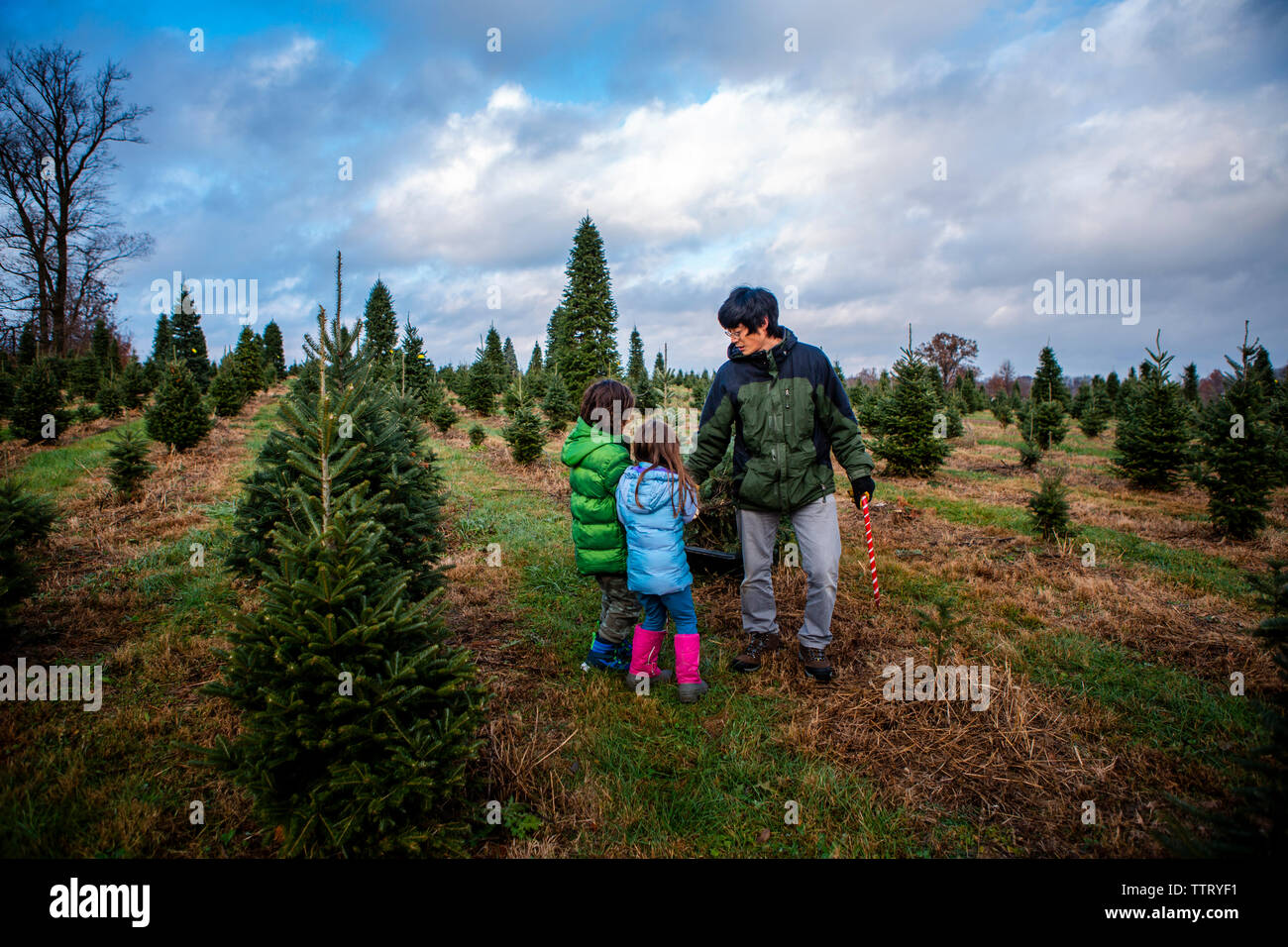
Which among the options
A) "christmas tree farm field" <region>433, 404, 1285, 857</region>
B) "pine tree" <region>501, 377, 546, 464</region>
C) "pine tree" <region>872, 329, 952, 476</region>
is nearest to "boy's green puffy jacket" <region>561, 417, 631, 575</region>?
"christmas tree farm field" <region>433, 404, 1285, 857</region>

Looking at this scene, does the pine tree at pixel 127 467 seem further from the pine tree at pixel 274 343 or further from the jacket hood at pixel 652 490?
the pine tree at pixel 274 343

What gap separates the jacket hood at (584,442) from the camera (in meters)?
4.05

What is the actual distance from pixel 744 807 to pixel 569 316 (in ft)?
110

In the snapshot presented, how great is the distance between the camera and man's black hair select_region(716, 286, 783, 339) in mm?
4141

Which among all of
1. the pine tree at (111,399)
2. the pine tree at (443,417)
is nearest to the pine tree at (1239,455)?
the pine tree at (443,417)

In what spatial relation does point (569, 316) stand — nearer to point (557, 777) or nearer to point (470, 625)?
point (470, 625)

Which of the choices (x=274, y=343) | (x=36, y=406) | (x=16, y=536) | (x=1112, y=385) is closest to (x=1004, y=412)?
(x=1112, y=385)

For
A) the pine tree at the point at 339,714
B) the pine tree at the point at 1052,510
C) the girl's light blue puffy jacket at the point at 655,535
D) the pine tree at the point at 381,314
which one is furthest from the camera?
the pine tree at the point at 381,314

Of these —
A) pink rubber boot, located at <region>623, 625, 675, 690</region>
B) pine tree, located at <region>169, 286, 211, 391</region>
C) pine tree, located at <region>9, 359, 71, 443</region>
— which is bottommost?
pink rubber boot, located at <region>623, 625, 675, 690</region>

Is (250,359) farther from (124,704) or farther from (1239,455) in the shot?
(1239,455)

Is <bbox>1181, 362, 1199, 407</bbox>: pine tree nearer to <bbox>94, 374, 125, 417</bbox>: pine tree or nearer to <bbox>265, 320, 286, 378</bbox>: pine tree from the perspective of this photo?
<bbox>94, 374, 125, 417</bbox>: pine tree

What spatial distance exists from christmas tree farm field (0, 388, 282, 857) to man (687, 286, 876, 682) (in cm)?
336

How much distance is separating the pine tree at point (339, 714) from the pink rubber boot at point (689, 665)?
1.68m
